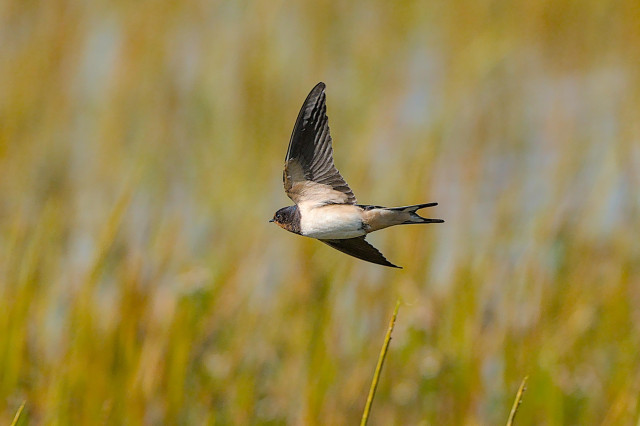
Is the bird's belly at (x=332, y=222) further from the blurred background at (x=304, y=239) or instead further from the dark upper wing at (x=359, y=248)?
the blurred background at (x=304, y=239)

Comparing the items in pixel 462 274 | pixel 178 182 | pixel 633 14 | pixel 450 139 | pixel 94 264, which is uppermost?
pixel 633 14

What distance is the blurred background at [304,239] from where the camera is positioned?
11.3 ft

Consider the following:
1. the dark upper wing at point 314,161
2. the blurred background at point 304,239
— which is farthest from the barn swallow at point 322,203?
the blurred background at point 304,239

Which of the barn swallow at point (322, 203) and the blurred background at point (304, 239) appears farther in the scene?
the blurred background at point (304, 239)

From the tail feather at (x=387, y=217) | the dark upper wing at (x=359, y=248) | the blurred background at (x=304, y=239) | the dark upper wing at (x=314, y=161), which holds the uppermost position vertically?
the blurred background at (x=304, y=239)

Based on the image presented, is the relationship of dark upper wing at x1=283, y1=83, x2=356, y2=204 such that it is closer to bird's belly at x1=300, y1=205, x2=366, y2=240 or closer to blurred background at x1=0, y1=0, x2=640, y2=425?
bird's belly at x1=300, y1=205, x2=366, y2=240

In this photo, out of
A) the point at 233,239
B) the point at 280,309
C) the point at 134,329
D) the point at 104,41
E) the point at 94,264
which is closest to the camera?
the point at 94,264

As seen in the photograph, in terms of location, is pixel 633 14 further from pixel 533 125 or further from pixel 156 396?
pixel 156 396

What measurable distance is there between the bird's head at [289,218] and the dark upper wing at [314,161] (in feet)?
0.13

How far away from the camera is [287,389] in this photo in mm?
3768

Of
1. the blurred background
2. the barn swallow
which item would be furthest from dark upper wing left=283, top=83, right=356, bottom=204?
the blurred background

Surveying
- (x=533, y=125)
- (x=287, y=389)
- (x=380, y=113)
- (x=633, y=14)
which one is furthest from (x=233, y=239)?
(x=633, y=14)

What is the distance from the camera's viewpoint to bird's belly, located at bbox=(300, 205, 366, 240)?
144cm

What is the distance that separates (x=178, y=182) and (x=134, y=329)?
2.25m
